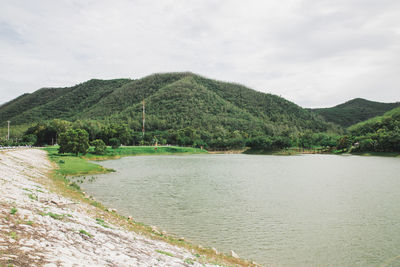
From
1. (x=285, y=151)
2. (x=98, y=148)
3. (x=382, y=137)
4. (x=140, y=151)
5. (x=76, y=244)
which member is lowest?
(x=285, y=151)

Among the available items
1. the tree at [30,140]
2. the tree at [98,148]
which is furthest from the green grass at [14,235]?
the tree at [30,140]

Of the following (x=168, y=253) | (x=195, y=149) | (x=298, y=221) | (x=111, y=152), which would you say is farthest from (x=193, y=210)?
(x=195, y=149)

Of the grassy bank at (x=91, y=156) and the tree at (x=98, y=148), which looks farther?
the tree at (x=98, y=148)

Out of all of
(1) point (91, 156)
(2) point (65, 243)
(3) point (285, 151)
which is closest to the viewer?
(2) point (65, 243)

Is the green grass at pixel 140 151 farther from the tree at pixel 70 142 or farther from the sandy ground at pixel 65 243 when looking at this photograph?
the sandy ground at pixel 65 243

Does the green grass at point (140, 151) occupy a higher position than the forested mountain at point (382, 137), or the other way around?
the forested mountain at point (382, 137)

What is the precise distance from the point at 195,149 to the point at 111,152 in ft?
205

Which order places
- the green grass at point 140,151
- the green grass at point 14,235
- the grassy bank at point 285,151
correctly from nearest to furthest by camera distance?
the green grass at point 14,235
the green grass at point 140,151
the grassy bank at point 285,151

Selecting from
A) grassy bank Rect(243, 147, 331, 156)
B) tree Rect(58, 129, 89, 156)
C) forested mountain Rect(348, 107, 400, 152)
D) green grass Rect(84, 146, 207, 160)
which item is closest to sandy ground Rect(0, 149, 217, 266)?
tree Rect(58, 129, 89, 156)

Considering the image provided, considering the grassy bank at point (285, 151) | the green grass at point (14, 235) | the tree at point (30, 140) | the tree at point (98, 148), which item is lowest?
the grassy bank at point (285, 151)

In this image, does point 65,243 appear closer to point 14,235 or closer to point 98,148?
point 14,235

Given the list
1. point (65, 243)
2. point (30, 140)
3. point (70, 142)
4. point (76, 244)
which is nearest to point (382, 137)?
point (70, 142)


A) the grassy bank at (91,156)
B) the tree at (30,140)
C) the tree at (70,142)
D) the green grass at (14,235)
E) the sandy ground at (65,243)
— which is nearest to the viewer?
the sandy ground at (65,243)

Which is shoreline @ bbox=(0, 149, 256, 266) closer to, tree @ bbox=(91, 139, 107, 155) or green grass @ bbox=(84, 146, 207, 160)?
green grass @ bbox=(84, 146, 207, 160)
